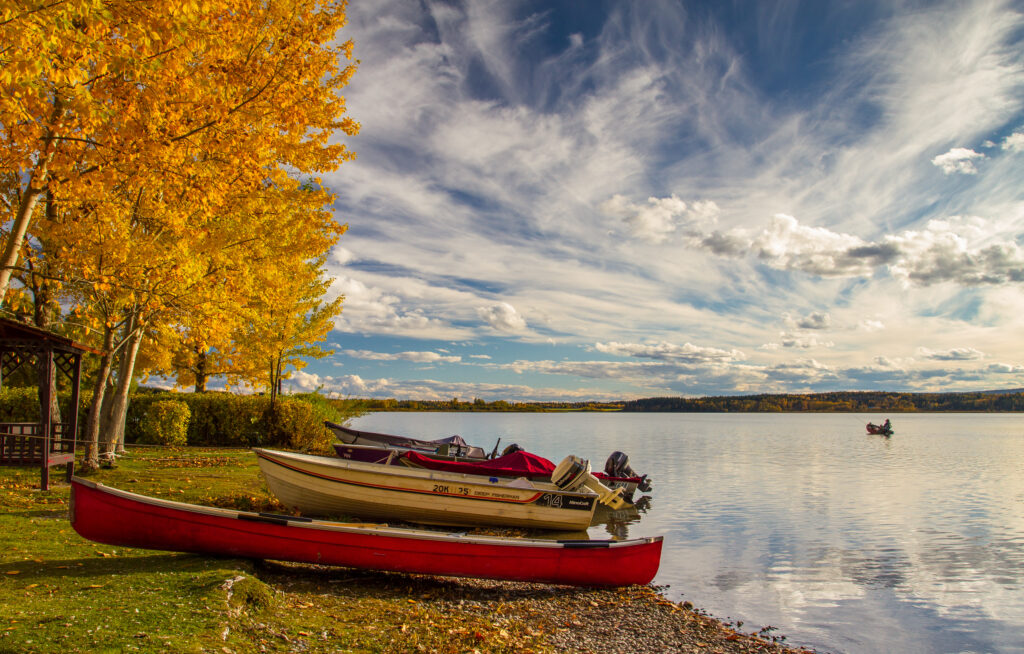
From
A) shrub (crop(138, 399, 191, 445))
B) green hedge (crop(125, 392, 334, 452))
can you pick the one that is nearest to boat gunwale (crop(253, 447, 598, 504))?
green hedge (crop(125, 392, 334, 452))

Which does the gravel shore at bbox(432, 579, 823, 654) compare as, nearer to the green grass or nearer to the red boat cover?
the green grass

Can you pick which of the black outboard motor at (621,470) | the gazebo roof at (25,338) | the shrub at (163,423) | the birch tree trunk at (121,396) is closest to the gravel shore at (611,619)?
the gazebo roof at (25,338)

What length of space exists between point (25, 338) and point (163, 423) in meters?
11.4

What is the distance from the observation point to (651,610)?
9375 millimetres

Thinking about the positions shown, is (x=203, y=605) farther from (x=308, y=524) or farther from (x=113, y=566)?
(x=113, y=566)

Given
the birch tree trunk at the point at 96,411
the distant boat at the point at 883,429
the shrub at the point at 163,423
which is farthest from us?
the distant boat at the point at 883,429

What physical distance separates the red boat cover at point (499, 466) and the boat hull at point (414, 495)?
1846mm

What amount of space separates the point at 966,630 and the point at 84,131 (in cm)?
1666

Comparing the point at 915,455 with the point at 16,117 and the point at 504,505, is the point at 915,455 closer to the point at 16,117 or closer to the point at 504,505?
the point at 504,505

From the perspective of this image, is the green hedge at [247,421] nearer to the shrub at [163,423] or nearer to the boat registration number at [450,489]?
the shrub at [163,423]

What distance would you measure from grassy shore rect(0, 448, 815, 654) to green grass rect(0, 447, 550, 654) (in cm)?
2

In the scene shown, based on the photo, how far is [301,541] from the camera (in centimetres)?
881

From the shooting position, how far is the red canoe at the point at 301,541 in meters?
8.50

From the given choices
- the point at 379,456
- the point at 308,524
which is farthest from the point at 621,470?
the point at 308,524
